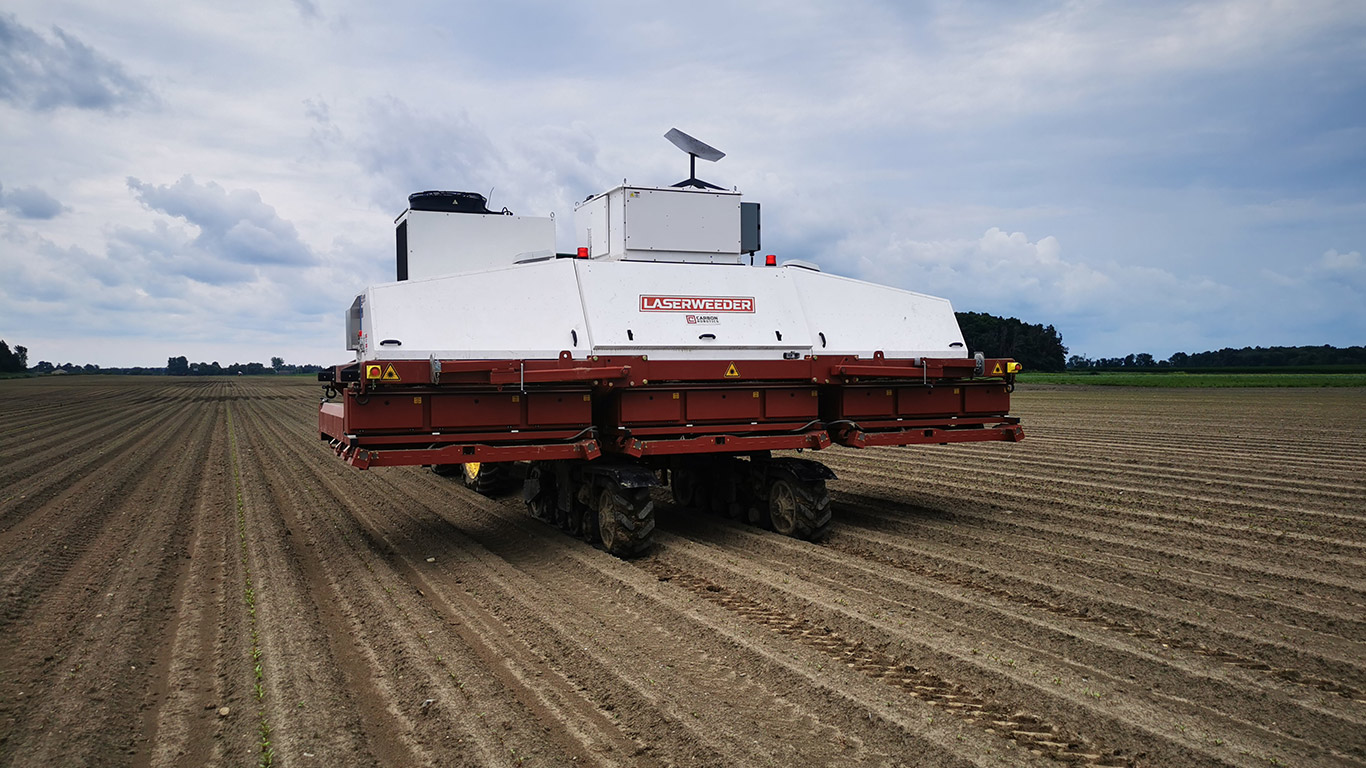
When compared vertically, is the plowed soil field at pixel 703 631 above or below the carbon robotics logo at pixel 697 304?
below

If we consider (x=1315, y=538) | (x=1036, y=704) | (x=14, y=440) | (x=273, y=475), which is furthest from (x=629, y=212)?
(x=14, y=440)

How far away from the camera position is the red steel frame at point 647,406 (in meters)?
8.06

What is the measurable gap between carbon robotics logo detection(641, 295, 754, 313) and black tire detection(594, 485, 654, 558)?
6.17ft

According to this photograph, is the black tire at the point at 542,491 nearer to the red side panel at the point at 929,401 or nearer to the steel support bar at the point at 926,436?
the steel support bar at the point at 926,436

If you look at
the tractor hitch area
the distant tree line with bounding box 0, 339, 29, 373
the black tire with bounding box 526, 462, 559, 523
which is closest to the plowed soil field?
the black tire with bounding box 526, 462, 559, 523

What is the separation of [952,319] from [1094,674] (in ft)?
19.5

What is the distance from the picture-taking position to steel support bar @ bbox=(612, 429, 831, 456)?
28.6 feet

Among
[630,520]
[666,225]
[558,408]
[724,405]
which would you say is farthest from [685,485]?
[666,225]

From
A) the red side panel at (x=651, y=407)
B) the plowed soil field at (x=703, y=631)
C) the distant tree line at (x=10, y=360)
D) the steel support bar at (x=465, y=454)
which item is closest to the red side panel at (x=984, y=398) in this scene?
the plowed soil field at (x=703, y=631)

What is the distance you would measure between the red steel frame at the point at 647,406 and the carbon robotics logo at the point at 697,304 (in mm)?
687

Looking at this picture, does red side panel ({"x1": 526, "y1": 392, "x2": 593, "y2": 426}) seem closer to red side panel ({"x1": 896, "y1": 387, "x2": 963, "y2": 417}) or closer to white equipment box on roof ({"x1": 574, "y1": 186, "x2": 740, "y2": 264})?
white equipment box on roof ({"x1": 574, "y1": 186, "x2": 740, "y2": 264})

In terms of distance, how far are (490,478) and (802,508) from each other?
5415 millimetres

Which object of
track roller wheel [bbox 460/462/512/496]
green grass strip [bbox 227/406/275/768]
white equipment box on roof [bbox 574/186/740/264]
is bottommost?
green grass strip [bbox 227/406/275/768]

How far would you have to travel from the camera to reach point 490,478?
12938 mm
